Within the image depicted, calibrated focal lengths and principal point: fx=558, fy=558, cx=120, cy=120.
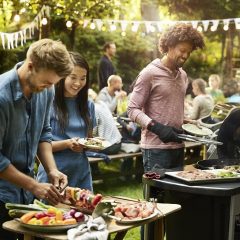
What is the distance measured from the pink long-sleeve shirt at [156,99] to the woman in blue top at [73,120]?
0.41 meters

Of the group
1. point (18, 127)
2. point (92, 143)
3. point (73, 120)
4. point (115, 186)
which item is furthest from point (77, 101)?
point (115, 186)

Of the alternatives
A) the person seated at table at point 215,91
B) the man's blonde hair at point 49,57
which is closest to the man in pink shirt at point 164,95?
the man's blonde hair at point 49,57

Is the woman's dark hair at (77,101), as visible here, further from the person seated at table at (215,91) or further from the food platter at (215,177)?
the person seated at table at (215,91)

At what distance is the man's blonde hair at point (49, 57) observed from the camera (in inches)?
91.2

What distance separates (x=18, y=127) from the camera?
8.13 ft

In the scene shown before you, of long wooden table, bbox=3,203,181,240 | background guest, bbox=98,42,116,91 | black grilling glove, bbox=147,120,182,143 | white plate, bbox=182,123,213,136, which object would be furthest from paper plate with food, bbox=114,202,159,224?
background guest, bbox=98,42,116,91

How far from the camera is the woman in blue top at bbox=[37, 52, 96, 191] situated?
3176 mm

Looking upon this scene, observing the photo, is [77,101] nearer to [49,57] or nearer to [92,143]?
[92,143]

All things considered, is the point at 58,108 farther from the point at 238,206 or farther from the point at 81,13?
the point at 81,13

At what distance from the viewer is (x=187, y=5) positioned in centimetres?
1220

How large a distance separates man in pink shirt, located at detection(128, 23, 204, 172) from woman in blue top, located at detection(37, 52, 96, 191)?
44 centimetres

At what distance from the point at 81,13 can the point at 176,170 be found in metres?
7.23

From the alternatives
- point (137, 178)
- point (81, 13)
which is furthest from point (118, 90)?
point (81, 13)

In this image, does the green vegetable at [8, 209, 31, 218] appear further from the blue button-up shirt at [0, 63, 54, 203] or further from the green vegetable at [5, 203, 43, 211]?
the blue button-up shirt at [0, 63, 54, 203]
